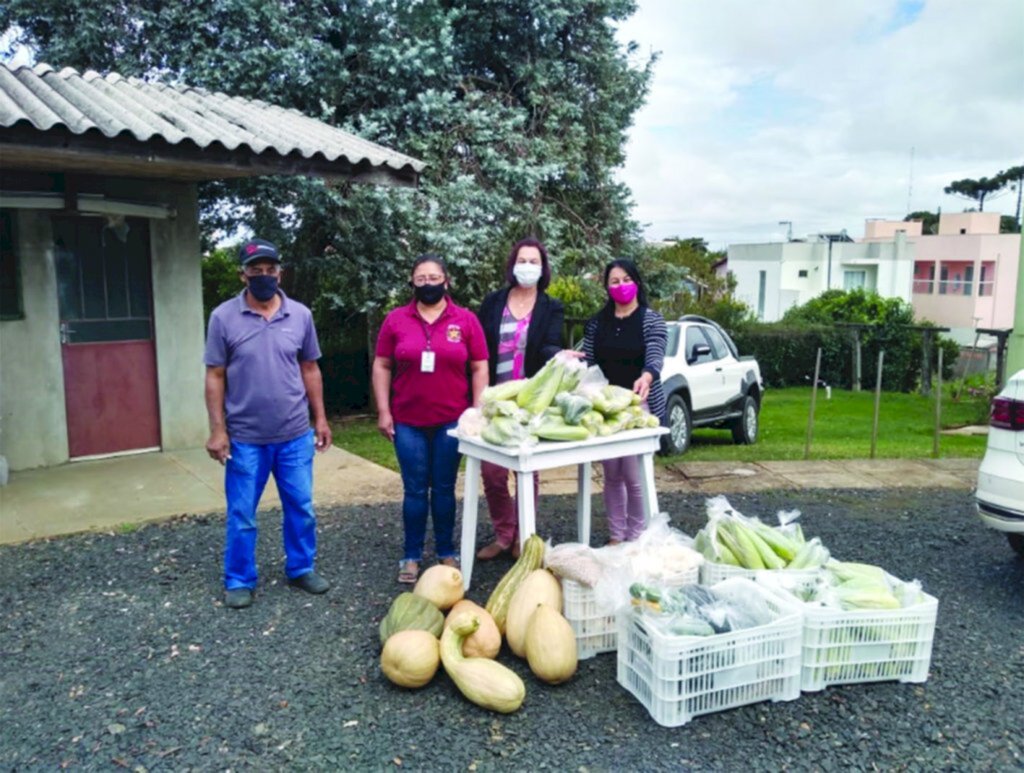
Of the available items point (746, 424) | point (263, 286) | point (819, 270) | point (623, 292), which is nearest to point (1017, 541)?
point (623, 292)

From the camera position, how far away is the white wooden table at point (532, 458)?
14.0 ft

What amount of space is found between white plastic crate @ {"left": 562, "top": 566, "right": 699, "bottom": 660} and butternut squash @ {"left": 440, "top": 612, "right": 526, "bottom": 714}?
0.42 m

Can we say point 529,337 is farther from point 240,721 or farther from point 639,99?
point 639,99

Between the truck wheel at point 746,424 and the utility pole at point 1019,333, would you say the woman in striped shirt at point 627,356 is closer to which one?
the utility pole at point 1019,333

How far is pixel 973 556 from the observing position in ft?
18.5

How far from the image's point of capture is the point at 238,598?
4555mm

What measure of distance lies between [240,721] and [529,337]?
2.56 meters

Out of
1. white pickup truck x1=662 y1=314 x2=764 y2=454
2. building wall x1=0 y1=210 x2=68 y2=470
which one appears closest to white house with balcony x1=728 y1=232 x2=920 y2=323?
white pickup truck x1=662 y1=314 x2=764 y2=454

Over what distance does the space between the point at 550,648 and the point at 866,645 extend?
1358 millimetres

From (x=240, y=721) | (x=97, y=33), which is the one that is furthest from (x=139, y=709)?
(x=97, y=33)

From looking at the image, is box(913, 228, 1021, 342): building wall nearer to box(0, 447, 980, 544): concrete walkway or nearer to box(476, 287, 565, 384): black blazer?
box(0, 447, 980, 544): concrete walkway

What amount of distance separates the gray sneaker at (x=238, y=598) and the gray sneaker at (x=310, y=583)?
11.8 inches

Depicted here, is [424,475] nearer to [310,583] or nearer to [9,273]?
[310,583]

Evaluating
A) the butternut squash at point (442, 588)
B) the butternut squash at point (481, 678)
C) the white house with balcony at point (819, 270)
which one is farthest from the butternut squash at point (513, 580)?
the white house with balcony at point (819, 270)
